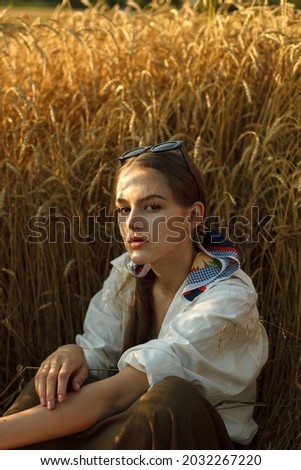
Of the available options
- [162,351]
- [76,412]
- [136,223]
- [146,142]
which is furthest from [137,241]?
[146,142]

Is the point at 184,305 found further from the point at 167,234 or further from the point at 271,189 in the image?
the point at 271,189

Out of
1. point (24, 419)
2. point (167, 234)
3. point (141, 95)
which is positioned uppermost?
point (141, 95)

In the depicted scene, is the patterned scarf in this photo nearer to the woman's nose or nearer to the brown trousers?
the woman's nose

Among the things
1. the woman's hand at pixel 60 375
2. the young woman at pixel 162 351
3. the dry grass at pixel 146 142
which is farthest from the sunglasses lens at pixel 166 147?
the woman's hand at pixel 60 375

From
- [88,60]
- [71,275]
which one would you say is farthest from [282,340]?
[88,60]

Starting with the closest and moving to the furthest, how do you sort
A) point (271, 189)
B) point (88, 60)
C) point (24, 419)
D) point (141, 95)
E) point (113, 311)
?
point (24, 419)
point (113, 311)
point (271, 189)
point (141, 95)
point (88, 60)

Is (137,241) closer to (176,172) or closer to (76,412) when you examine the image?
(176,172)

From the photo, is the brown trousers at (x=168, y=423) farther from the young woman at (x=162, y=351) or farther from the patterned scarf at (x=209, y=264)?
the patterned scarf at (x=209, y=264)

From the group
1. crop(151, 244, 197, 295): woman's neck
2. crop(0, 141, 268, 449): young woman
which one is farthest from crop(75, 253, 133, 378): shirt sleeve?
crop(151, 244, 197, 295): woman's neck

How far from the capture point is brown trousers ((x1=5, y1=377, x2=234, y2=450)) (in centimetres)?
169

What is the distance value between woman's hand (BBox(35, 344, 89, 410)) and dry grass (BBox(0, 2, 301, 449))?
1.21ft

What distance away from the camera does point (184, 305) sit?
1965 mm

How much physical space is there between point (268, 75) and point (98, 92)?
0.56m

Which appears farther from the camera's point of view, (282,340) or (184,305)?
(282,340)
